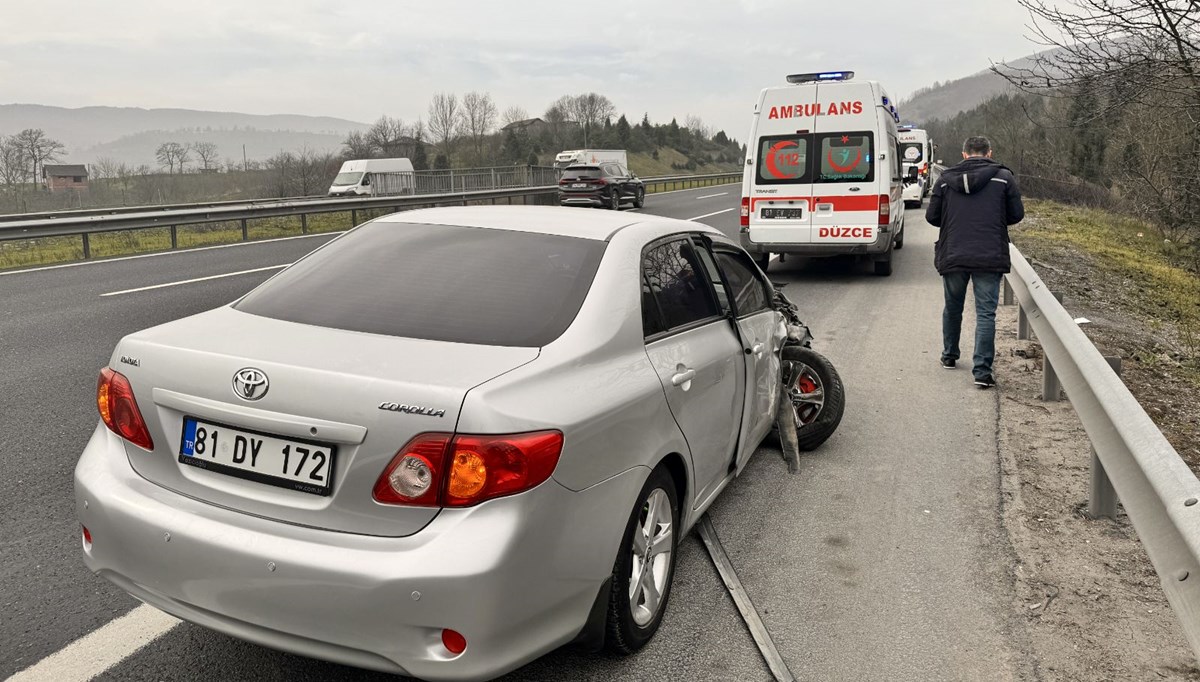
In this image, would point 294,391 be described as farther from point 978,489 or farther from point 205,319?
point 978,489

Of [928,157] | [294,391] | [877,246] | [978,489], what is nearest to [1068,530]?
[978,489]

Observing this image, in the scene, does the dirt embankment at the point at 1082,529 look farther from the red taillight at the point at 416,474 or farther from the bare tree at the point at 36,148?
the bare tree at the point at 36,148

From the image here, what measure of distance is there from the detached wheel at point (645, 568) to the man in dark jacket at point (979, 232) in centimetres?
453

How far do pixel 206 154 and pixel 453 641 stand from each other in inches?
3561

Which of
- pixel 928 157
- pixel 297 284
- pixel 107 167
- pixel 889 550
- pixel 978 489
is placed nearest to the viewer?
pixel 297 284

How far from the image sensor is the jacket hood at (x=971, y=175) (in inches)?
281

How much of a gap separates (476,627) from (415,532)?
0.98 feet

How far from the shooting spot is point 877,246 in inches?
497

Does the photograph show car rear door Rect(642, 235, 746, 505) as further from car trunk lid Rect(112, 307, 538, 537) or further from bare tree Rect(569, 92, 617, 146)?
bare tree Rect(569, 92, 617, 146)

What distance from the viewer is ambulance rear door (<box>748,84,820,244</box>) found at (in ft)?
41.4

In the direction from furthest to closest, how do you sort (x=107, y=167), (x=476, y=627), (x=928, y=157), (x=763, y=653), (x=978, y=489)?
(x=107, y=167)
(x=928, y=157)
(x=978, y=489)
(x=763, y=653)
(x=476, y=627)

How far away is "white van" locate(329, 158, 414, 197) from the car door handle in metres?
34.4

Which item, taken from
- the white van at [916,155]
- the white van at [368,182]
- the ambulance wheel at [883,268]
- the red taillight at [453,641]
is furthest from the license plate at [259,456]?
the white van at [368,182]

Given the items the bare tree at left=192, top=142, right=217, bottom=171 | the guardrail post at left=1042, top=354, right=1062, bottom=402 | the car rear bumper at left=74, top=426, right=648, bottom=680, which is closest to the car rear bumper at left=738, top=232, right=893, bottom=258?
the guardrail post at left=1042, top=354, right=1062, bottom=402
